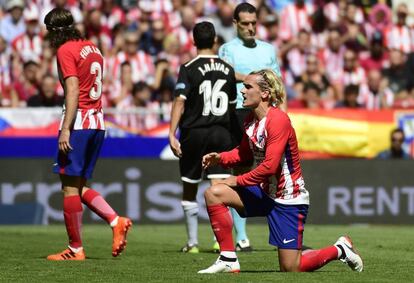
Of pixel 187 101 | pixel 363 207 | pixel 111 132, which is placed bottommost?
pixel 363 207

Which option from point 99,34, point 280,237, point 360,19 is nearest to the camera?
point 280,237

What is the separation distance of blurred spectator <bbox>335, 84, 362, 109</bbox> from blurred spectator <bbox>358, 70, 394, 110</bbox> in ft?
2.87

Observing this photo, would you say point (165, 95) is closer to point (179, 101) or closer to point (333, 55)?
point (333, 55)

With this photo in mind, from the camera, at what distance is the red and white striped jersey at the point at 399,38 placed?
25359 mm

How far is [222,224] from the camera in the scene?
33.6ft

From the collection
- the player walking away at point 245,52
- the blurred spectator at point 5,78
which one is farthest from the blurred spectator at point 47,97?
the player walking away at point 245,52

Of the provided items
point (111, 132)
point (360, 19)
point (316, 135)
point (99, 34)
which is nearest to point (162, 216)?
point (111, 132)

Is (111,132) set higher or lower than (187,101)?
lower

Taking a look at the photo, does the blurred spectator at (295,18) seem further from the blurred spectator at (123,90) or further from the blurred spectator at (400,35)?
the blurred spectator at (123,90)

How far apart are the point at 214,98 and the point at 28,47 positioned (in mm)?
10463

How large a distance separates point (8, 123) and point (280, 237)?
32.8ft

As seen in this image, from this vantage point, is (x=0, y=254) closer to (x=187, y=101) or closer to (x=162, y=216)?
(x=187, y=101)

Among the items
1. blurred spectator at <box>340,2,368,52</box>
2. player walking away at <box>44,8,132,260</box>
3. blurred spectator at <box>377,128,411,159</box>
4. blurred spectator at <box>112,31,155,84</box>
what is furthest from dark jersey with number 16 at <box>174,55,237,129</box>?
blurred spectator at <box>340,2,368,52</box>

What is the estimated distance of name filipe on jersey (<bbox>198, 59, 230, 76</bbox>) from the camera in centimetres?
1290
